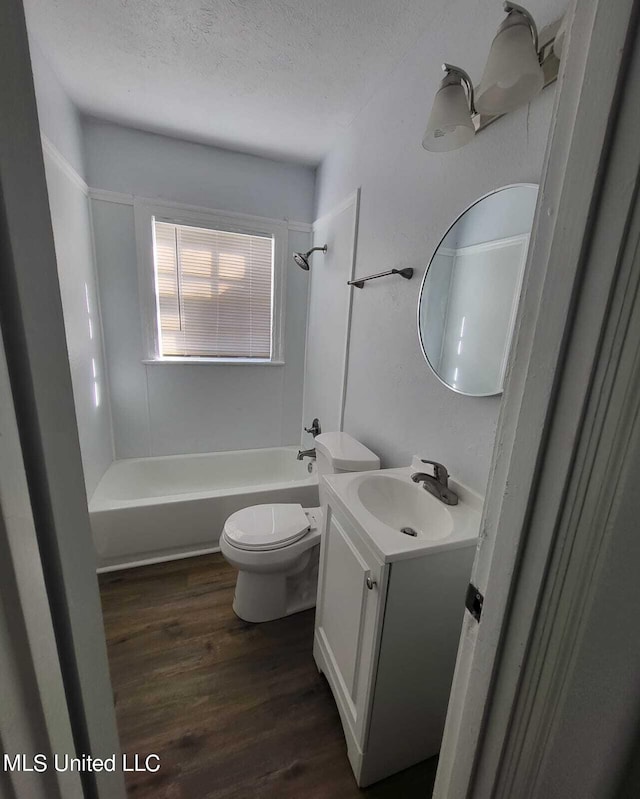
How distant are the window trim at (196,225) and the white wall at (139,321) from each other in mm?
45

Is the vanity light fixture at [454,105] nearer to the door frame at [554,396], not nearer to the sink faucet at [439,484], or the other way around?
the door frame at [554,396]

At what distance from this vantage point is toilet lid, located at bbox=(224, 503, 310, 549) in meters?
1.53

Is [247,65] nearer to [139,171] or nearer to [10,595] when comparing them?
[139,171]

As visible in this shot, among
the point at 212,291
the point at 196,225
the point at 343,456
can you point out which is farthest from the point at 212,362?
the point at 343,456

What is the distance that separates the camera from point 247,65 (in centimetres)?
158

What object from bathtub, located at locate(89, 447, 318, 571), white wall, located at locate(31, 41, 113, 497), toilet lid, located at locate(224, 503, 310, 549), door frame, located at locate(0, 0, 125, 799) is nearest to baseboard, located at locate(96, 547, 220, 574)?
bathtub, located at locate(89, 447, 318, 571)

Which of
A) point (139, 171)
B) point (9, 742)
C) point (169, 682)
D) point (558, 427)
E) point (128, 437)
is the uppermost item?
point (139, 171)

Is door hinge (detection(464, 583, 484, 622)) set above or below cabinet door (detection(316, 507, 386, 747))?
above

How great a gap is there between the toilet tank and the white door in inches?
13.4

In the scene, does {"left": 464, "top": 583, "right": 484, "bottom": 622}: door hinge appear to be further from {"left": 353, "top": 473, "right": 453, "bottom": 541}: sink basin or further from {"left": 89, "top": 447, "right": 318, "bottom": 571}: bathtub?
{"left": 89, "top": 447, "right": 318, "bottom": 571}: bathtub

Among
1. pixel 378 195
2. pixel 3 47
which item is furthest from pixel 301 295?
pixel 3 47

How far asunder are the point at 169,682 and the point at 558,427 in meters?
1.72

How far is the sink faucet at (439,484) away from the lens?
1165mm

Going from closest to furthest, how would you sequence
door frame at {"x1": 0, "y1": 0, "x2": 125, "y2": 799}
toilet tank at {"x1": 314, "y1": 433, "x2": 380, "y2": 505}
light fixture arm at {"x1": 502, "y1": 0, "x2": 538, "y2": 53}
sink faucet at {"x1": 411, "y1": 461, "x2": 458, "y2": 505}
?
door frame at {"x1": 0, "y1": 0, "x2": 125, "y2": 799} < light fixture arm at {"x1": 502, "y1": 0, "x2": 538, "y2": 53} < sink faucet at {"x1": 411, "y1": 461, "x2": 458, "y2": 505} < toilet tank at {"x1": 314, "y1": 433, "x2": 380, "y2": 505}
